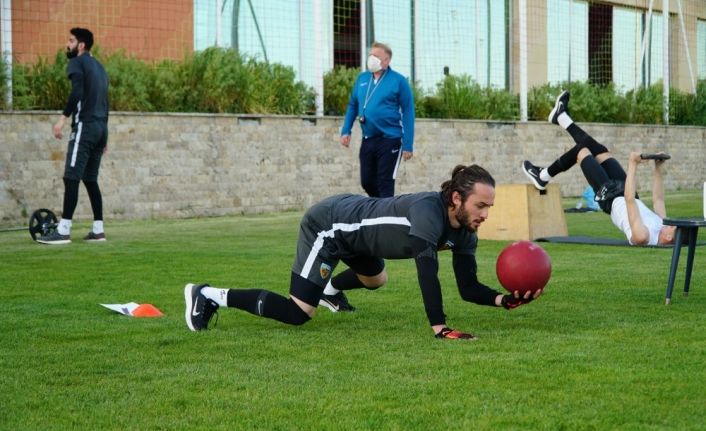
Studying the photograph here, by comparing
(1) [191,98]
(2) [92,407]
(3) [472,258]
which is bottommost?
(2) [92,407]

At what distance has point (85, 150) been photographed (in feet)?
44.1

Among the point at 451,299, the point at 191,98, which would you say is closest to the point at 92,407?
the point at 451,299

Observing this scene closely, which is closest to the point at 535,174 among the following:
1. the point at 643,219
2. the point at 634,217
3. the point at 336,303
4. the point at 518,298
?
the point at 643,219

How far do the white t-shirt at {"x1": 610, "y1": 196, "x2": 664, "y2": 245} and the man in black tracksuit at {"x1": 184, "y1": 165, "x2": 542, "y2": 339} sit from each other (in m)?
2.39

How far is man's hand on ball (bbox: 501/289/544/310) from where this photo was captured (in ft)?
21.6

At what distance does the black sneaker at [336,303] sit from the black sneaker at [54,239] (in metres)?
6.23

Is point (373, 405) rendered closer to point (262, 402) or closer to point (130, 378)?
point (262, 402)

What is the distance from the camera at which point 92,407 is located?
495 centimetres

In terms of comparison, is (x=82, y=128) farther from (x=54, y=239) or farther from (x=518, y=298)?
(x=518, y=298)

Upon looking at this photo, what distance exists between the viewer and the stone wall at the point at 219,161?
16688 millimetres

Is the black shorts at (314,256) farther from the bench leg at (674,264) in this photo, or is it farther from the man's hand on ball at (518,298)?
the bench leg at (674,264)

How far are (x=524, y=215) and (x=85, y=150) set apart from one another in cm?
509

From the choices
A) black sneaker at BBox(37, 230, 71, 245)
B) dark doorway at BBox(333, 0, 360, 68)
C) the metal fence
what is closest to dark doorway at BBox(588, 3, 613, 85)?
the metal fence

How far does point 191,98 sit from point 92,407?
587 inches
